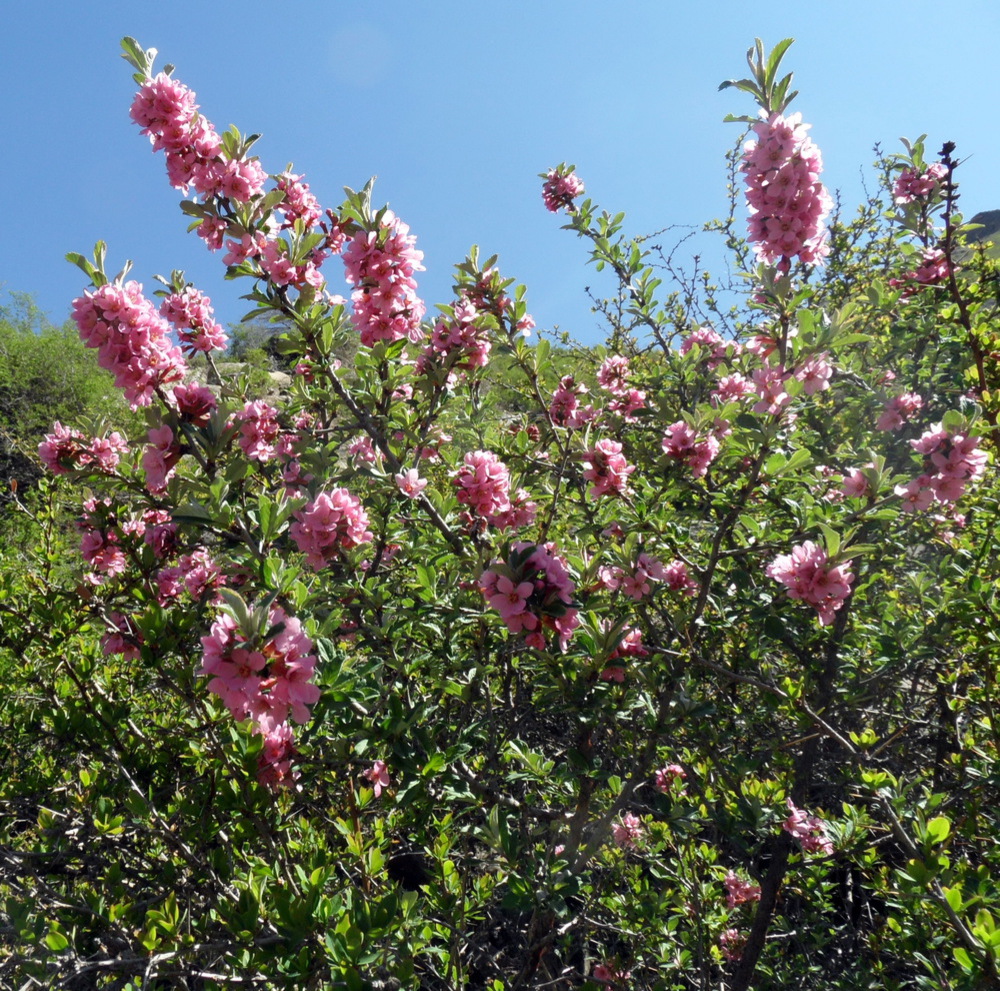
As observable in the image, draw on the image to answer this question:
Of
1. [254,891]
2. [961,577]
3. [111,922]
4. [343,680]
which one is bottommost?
[111,922]

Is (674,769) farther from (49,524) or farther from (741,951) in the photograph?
(49,524)

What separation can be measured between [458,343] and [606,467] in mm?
832

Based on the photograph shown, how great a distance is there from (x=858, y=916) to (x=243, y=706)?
383cm

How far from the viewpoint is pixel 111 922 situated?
5.95ft

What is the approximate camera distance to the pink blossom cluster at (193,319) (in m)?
2.84

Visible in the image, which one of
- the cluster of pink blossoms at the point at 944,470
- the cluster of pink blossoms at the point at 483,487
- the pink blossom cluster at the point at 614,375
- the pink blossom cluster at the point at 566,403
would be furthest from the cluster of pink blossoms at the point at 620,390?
the cluster of pink blossoms at the point at 944,470

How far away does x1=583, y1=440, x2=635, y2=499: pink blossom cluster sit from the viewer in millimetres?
2699

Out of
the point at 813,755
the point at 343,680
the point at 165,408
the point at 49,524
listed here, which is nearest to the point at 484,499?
the point at 343,680

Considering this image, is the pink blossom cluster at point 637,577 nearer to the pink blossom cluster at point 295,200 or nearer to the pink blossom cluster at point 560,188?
the pink blossom cluster at point 295,200

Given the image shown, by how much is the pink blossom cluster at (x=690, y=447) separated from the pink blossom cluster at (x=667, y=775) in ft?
4.48

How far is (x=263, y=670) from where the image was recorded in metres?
1.50

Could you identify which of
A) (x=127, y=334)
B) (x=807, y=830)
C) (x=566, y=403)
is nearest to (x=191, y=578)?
(x=127, y=334)

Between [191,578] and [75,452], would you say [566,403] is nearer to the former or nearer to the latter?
[191,578]

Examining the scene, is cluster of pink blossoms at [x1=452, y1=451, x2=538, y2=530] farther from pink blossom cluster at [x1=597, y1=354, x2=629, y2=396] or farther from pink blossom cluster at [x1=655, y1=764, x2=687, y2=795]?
pink blossom cluster at [x1=597, y1=354, x2=629, y2=396]
